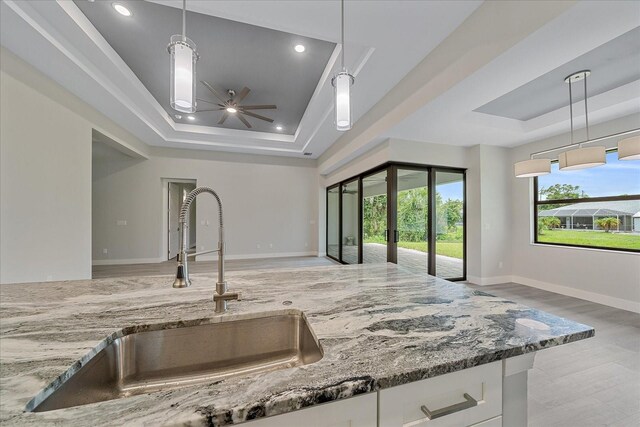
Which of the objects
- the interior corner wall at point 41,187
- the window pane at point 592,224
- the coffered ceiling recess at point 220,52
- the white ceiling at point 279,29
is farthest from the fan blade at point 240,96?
the window pane at point 592,224

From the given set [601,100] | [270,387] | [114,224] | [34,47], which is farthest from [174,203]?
[601,100]

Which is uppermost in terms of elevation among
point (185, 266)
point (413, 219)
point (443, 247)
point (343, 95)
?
point (343, 95)

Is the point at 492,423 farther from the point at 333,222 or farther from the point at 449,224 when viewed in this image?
the point at 333,222

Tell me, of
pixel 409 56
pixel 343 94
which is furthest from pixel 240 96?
pixel 343 94

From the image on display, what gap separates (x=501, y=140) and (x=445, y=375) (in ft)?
15.9

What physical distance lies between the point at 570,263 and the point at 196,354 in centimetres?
531

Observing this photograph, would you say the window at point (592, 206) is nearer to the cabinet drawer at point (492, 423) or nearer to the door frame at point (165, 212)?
the cabinet drawer at point (492, 423)

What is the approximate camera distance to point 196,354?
947 millimetres

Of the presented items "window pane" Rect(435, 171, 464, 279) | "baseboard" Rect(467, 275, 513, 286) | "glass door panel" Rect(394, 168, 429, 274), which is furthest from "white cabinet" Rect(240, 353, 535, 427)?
"baseboard" Rect(467, 275, 513, 286)

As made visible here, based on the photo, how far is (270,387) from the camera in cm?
56

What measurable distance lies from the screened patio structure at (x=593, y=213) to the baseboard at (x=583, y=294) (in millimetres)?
975

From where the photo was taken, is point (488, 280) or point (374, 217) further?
point (374, 217)

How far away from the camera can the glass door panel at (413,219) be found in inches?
170

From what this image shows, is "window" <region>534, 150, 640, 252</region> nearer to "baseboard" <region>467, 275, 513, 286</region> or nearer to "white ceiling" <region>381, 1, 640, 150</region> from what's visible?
"white ceiling" <region>381, 1, 640, 150</region>
